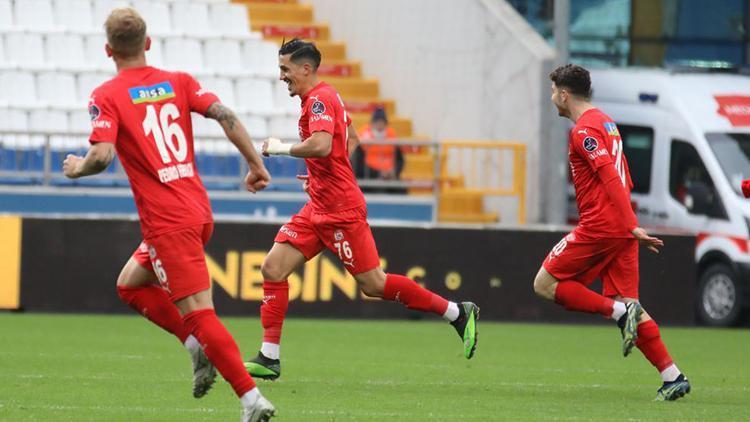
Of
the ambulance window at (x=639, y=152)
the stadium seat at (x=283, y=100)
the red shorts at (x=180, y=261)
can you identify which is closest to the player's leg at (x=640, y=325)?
the red shorts at (x=180, y=261)

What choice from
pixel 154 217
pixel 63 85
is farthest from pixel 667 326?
pixel 154 217

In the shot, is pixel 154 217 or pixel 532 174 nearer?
pixel 154 217

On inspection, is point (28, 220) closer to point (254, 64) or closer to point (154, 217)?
point (254, 64)

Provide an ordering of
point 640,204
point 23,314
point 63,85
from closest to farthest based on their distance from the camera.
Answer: point 23,314 < point 640,204 < point 63,85

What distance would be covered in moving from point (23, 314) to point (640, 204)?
27.2ft

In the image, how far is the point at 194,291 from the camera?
794 cm

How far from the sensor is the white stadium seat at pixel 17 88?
2191 centimetres

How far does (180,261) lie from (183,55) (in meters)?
15.8

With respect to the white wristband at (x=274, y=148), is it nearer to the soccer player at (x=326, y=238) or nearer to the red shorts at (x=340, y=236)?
the soccer player at (x=326, y=238)

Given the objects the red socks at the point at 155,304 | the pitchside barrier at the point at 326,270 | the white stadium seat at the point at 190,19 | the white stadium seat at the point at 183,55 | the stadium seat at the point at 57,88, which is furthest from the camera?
the white stadium seat at the point at 190,19

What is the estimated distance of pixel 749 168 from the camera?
1925 centimetres

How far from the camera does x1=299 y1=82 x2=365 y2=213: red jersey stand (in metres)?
10.5

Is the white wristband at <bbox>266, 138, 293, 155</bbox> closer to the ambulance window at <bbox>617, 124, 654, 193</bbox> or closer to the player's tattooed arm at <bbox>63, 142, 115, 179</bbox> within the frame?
the player's tattooed arm at <bbox>63, 142, 115, 179</bbox>

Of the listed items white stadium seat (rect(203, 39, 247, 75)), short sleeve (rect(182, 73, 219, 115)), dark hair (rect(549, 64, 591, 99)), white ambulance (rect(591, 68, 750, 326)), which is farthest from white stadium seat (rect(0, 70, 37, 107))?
short sleeve (rect(182, 73, 219, 115))
